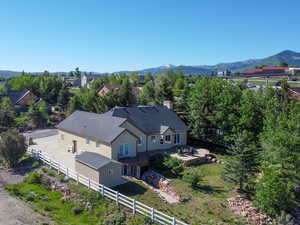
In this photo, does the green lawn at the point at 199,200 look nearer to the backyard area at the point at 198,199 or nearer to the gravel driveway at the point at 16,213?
the backyard area at the point at 198,199

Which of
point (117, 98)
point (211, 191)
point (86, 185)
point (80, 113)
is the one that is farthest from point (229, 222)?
point (117, 98)

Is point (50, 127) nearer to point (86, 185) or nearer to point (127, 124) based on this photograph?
point (127, 124)

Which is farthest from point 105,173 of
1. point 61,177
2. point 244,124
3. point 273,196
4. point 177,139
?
point 244,124

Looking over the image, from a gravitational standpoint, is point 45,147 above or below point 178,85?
below

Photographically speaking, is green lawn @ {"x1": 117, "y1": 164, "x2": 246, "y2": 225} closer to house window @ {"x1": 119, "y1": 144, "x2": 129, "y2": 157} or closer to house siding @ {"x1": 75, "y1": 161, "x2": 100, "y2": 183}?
house siding @ {"x1": 75, "y1": 161, "x2": 100, "y2": 183}

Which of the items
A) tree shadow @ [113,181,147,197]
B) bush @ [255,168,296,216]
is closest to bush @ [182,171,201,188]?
tree shadow @ [113,181,147,197]

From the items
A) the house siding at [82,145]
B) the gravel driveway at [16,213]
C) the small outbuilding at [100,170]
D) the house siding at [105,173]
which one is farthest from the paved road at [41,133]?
the house siding at [105,173]
